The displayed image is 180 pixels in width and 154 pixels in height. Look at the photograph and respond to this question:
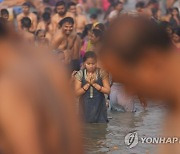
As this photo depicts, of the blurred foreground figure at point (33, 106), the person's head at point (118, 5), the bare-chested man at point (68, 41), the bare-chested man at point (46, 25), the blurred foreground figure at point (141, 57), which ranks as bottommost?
the blurred foreground figure at point (33, 106)

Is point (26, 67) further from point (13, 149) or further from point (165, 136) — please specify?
point (165, 136)

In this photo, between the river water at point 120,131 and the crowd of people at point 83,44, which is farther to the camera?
the crowd of people at point 83,44

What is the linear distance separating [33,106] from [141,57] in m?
0.57

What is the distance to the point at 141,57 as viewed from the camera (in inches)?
85.7

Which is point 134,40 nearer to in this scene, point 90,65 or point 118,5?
point 90,65

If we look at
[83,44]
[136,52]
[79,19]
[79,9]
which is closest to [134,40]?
[136,52]

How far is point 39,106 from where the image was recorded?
176 cm

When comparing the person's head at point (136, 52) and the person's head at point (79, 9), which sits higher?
the person's head at point (79, 9)

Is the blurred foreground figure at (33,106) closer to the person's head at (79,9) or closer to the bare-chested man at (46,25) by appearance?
the bare-chested man at (46,25)

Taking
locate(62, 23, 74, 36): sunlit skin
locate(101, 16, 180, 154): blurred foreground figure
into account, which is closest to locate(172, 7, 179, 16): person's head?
locate(62, 23, 74, 36): sunlit skin

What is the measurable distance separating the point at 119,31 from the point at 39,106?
1.70 ft

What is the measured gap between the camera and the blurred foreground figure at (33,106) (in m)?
1.74

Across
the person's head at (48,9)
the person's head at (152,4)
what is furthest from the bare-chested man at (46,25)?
the person's head at (152,4)

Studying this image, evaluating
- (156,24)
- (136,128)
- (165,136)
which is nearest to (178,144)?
(165,136)
